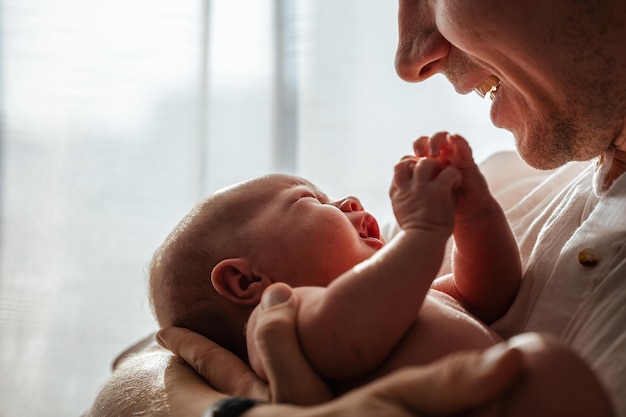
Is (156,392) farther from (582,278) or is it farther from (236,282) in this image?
(582,278)

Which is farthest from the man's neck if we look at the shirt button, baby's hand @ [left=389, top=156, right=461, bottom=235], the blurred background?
the blurred background

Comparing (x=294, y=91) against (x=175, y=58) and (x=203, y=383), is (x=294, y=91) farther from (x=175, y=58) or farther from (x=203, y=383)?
(x=203, y=383)

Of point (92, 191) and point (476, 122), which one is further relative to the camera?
point (92, 191)

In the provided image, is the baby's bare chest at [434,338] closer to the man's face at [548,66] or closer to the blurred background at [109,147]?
the man's face at [548,66]

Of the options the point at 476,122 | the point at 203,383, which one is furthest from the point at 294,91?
the point at 203,383

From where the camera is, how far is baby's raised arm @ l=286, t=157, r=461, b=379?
80 cm

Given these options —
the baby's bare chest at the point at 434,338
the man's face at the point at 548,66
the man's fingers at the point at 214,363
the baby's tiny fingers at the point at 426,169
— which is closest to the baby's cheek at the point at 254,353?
the man's fingers at the point at 214,363

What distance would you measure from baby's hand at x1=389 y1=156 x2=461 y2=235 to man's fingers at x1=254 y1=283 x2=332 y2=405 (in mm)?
173

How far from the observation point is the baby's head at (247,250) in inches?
41.8

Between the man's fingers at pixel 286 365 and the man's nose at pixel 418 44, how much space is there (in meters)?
0.62

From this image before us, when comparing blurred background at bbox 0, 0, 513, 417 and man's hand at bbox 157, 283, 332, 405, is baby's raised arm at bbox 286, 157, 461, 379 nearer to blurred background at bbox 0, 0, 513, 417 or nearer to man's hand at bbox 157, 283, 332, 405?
man's hand at bbox 157, 283, 332, 405

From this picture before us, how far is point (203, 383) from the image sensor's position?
0.99 meters

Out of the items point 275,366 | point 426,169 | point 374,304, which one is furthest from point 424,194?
point 275,366

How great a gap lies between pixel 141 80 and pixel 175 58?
0.12m
